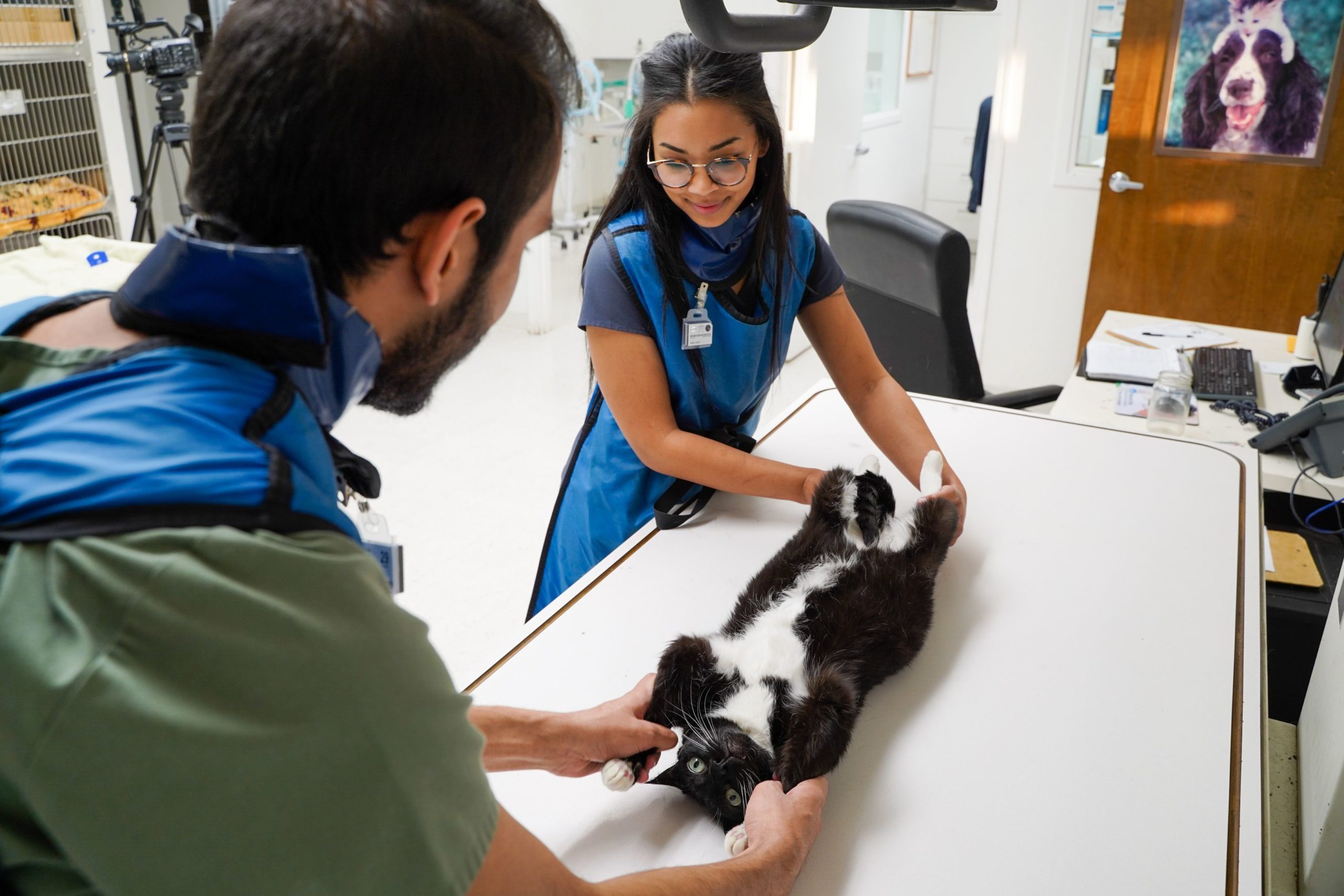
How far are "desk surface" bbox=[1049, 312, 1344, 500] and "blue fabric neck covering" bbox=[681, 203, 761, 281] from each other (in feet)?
2.58

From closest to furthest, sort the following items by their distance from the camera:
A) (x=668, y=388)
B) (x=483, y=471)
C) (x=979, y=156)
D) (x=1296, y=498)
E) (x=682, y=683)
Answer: (x=682, y=683)
(x=668, y=388)
(x=1296, y=498)
(x=483, y=471)
(x=979, y=156)

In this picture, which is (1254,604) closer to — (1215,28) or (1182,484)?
(1182,484)

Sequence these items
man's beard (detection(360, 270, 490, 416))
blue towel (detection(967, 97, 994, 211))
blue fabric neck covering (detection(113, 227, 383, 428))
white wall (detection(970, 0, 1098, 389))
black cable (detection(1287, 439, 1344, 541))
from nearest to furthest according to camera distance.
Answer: blue fabric neck covering (detection(113, 227, 383, 428)) < man's beard (detection(360, 270, 490, 416)) < black cable (detection(1287, 439, 1344, 541)) < white wall (detection(970, 0, 1098, 389)) < blue towel (detection(967, 97, 994, 211))

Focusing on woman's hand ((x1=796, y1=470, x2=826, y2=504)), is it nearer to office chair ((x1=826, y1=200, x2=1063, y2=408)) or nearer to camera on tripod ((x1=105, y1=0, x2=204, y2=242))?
office chair ((x1=826, y1=200, x2=1063, y2=408))

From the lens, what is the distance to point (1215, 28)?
324cm

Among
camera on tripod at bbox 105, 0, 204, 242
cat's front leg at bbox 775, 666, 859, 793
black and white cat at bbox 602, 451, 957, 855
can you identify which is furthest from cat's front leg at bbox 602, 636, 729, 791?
camera on tripod at bbox 105, 0, 204, 242

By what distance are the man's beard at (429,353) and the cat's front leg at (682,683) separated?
42 cm

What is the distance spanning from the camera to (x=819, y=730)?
0.95 metres

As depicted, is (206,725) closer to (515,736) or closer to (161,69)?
(515,736)

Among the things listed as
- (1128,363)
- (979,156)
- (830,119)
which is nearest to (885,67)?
(979,156)

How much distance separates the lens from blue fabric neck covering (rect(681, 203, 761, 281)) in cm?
150

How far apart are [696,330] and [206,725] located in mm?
1074

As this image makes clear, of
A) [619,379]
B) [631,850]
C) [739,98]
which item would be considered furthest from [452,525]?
[631,850]

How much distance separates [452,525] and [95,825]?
2673 millimetres
